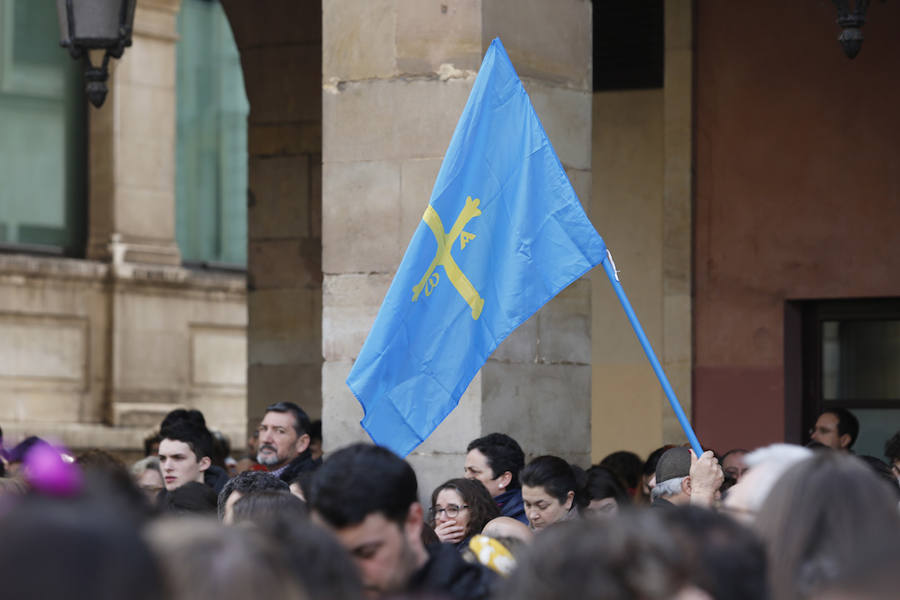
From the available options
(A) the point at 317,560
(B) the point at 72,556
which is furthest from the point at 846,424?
(B) the point at 72,556

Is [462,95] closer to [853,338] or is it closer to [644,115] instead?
[853,338]

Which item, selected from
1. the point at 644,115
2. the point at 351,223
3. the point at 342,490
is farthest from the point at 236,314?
the point at 342,490

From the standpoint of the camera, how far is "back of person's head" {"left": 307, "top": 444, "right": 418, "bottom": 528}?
151 inches

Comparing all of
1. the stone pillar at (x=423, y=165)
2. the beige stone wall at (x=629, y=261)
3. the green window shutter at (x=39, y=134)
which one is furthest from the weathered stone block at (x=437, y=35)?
the green window shutter at (x=39, y=134)

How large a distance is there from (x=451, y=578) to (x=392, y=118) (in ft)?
14.0

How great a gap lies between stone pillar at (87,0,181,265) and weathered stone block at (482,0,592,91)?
13.6 meters

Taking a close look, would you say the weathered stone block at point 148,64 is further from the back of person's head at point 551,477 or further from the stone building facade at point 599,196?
the back of person's head at point 551,477

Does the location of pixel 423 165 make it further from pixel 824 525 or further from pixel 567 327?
pixel 824 525

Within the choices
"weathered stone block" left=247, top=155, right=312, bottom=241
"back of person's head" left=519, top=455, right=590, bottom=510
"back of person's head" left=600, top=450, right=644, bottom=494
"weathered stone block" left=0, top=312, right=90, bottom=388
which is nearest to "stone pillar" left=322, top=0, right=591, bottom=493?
"back of person's head" left=519, top=455, right=590, bottom=510

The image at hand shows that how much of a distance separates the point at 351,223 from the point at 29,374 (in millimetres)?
12871

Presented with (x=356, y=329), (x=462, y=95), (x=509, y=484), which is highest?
(x=462, y=95)

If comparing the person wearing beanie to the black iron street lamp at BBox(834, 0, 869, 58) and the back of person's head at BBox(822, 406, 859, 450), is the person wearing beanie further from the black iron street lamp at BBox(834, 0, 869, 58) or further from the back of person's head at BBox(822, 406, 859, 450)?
the back of person's head at BBox(822, 406, 859, 450)

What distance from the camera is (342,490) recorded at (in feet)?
12.7

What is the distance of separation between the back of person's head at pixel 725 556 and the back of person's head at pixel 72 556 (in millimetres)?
934
